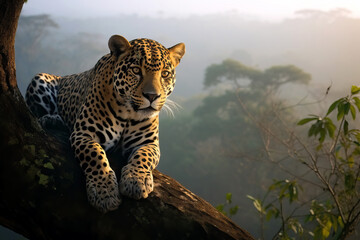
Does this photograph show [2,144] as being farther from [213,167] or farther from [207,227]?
[213,167]

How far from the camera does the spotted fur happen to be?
3.03m

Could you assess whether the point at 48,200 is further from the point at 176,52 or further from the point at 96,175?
the point at 176,52

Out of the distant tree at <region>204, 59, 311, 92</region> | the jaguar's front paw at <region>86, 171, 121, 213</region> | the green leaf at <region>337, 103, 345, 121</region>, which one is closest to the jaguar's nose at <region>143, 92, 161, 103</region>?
the jaguar's front paw at <region>86, 171, 121, 213</region>

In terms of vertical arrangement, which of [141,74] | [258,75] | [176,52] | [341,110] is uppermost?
[176,52]

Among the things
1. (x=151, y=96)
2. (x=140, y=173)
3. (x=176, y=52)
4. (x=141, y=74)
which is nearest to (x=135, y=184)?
(x=140, y=173)

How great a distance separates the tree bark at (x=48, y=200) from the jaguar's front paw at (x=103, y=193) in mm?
45

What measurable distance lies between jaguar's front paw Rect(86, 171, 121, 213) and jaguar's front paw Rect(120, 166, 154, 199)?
0.07 meters

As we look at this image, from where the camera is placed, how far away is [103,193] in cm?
275

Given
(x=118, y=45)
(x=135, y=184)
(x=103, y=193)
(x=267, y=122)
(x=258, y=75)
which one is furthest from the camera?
(x=258, y=75)

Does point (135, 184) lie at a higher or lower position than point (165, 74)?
lower

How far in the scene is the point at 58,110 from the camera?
15.4 feet

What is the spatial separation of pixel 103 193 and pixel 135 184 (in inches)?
10.2

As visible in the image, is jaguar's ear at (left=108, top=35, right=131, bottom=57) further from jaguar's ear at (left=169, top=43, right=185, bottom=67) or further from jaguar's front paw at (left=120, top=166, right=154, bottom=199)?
jaguar's front paw at (left=120, top=166, right=154, bottom=199)

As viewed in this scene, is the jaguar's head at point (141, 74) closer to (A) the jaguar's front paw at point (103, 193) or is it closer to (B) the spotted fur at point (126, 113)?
(B) the spotted fur at point (126, 113)
